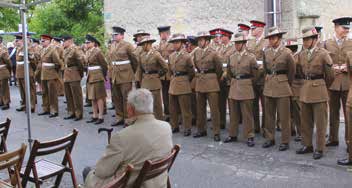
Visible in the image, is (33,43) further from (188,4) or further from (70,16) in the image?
(70,16)

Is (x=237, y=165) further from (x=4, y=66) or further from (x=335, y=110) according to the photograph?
(x=4, y=66)

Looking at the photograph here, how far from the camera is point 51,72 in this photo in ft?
36.5

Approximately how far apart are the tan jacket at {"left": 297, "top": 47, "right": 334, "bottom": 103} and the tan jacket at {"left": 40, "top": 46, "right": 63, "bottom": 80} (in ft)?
19.9

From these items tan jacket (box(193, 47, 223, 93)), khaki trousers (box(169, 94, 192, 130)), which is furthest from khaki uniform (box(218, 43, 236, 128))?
khaki trousers (box(169, 94, 192, 130))

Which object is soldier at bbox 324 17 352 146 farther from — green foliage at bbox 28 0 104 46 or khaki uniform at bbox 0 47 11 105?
green foliage at bbox 28 0 104 46

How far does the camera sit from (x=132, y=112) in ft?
13.8

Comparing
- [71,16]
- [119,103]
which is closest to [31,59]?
[119,103]

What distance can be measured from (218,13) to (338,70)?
801cm

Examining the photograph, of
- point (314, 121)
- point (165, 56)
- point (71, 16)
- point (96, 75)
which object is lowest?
point (314, 121)

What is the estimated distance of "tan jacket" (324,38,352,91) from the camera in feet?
24.7

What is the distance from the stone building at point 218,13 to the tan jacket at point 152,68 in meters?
5.83

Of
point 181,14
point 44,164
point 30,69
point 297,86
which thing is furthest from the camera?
point 181,14

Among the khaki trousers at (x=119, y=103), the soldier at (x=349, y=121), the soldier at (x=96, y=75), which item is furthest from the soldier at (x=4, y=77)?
the soldier at (x=349, y=121)

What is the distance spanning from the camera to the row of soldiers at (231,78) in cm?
725
